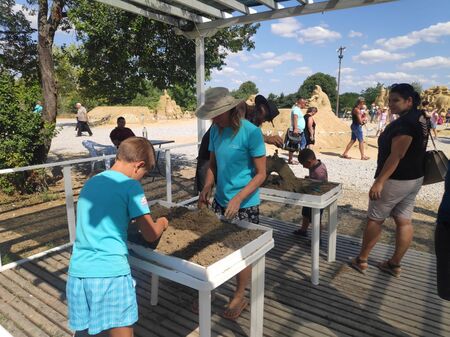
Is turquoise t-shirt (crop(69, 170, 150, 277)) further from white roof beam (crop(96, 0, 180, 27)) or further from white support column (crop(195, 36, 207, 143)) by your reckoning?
white support column (crop(195, 36, 207, 143))

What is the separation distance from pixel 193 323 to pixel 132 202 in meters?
1.47

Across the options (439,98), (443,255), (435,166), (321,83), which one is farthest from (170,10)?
(321,83)

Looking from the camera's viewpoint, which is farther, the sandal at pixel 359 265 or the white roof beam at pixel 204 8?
the white roof beam at pixel 204 8

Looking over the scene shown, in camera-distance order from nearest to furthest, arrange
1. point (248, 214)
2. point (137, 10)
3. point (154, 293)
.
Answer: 1. point (248, 214)
2. point (154, 293)
3. point (137, 10)

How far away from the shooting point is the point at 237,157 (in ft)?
8.36

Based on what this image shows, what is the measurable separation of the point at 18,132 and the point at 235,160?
6.02 m

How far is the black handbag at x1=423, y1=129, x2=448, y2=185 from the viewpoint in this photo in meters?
3.16

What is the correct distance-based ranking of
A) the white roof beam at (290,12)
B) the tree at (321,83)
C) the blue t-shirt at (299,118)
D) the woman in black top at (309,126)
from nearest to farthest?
1. the white roof beam at (290,12)
2. the blue t-shirt at (299,118)
3. the woman in black top at (309,126)
4. the tree at (321,83)

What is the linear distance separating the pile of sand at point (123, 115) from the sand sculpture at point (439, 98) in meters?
28.4

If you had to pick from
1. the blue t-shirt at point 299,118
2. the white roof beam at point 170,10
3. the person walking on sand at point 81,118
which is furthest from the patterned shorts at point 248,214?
the person walking on sand at point 81,118

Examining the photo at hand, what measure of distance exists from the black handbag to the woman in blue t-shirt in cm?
177

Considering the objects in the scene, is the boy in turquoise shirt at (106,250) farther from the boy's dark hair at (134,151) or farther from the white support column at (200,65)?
the white support column at (200,65)

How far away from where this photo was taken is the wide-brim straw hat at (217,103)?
2451 millimetres

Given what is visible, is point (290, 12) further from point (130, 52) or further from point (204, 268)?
point (204, 268)
